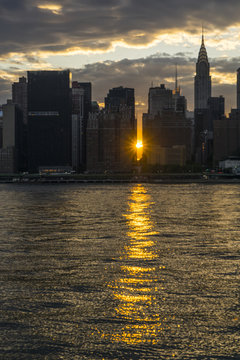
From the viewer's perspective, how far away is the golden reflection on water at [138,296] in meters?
18.0

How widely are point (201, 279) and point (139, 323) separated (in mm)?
8622

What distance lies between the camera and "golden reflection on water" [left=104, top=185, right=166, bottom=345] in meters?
18.0

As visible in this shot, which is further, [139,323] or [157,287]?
[157,287]

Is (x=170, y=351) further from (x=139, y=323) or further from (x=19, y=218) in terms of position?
(x=19, y=218)

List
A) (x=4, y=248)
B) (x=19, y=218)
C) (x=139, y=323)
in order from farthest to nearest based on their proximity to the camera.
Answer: (x=19, y=218) → (x=4, y=248) → (x=139, y=323)

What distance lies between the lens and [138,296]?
912 inches

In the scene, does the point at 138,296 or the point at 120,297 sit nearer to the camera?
the point at 120,297

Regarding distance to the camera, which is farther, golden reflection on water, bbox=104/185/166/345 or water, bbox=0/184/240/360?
golden reflection on water, bbox=104/185/166/345

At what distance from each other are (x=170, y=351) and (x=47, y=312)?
21.6ft

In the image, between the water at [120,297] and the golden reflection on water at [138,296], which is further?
the golden reflection on water at [138,296]

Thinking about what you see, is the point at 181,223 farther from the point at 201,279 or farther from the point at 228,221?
the point at 201,279

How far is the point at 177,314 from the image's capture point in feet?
66.5

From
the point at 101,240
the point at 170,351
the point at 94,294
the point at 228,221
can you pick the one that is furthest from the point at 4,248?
the point at 228,221

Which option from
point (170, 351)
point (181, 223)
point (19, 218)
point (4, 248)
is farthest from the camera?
point (19, 218)
